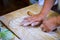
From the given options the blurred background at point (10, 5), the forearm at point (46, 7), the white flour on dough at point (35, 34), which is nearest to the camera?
the white flour on dough at point (35, 34)

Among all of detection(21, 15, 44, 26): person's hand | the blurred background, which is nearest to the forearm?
detection(21, 15, 44, 26): person's hand

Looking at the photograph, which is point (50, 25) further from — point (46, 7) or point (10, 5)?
point (10, 5)

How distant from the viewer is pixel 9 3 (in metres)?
2.00

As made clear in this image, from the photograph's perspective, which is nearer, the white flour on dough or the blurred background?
the white flour on dough

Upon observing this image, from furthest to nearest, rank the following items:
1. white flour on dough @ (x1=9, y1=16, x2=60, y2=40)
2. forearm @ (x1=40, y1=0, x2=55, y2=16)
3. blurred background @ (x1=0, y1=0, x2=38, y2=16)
A: 1. blurred background @ (x1=0, y1=0, x2=38, y2=16)
2. forearm @ (x1=40, y1=0, x2=55, y2=16)
3. white flour on dough @ (x1=9, y1=16, x2=60, y2=40)

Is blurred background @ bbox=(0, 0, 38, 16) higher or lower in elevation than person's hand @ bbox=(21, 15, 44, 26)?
lower

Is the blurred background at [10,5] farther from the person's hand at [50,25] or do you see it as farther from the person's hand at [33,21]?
the person's hand at [50,25]

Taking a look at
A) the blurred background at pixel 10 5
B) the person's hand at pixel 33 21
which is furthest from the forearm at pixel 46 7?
the blurred background at pixel 10 5

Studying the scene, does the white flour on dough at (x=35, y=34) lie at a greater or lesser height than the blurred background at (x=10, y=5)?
greater

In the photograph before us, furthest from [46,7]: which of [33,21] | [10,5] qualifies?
[10,5]

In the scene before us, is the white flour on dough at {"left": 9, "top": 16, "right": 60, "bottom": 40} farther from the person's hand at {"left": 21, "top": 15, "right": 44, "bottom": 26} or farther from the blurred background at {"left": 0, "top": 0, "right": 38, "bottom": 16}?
the blurred background at {"left": 0, "top": 0, "right": 38, "bottom": 16}

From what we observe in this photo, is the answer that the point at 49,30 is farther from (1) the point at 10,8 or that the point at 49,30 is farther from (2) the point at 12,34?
(1) the point at 10,8

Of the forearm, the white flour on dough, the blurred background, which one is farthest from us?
the blurred background


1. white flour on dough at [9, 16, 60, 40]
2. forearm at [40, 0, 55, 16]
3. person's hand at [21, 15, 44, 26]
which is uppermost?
forearm at [40, 0, 55, 16]
